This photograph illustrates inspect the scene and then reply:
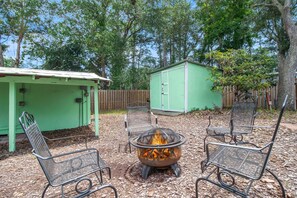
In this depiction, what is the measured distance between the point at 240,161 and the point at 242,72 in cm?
659

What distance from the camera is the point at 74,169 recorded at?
2059 millimetres

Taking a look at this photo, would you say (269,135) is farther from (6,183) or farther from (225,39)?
(225,39)

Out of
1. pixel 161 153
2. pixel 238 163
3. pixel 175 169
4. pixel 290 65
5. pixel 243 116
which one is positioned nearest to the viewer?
pixel 238 163

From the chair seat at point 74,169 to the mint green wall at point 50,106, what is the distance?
4186mm

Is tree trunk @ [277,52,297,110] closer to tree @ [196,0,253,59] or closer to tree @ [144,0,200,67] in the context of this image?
tree @ [196,0,253,59]

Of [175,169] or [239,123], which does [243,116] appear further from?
[175,169]

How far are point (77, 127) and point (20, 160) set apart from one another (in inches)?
118

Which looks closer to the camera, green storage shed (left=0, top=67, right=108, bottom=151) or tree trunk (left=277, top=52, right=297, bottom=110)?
green storage shed (left=0, top=67, right=108, bottom=151)

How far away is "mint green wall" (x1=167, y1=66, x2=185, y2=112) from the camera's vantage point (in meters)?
8.37

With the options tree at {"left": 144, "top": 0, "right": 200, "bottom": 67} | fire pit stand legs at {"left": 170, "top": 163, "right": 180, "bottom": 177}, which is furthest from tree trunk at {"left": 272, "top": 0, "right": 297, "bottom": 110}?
tree at {"left": 144, "top": 0, "right": 200, "bottom": 67}

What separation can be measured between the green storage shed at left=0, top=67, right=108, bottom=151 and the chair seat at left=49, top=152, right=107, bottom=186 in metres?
2.56

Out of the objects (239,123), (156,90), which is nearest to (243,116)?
(239,123)

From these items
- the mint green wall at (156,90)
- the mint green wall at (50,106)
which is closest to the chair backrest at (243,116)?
the mint green wall at (50,106)

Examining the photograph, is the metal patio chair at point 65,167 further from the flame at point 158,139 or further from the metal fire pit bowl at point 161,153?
the flame at point 158,139
